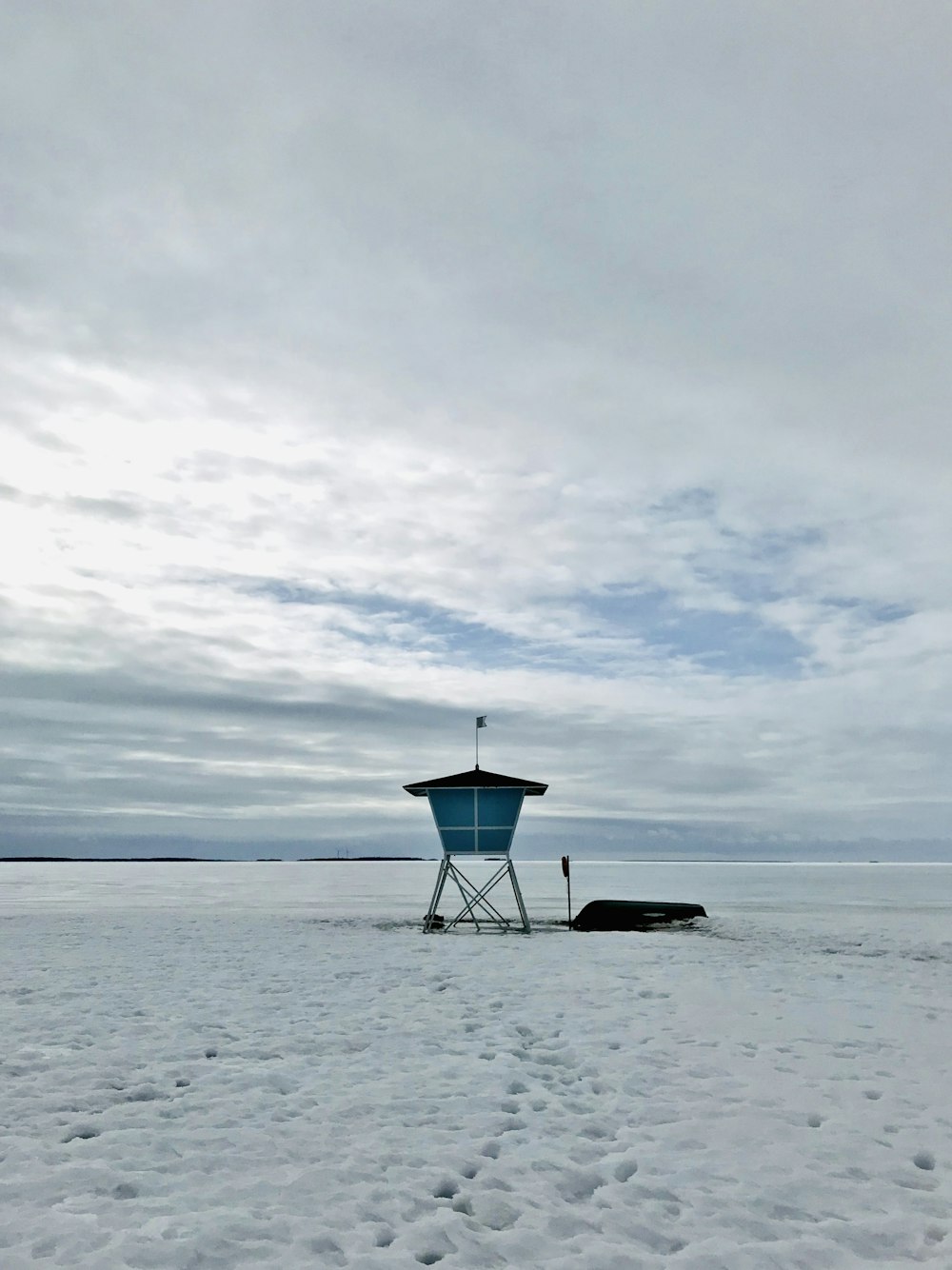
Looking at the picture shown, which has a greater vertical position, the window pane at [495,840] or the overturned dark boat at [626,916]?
the window pane at [495,840]

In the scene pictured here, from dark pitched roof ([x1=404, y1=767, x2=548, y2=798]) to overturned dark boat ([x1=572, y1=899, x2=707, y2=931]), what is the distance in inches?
198

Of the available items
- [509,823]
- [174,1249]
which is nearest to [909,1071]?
[174,1249]

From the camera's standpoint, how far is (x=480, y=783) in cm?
2738

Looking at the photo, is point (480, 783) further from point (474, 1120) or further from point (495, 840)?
point (474, 1120)

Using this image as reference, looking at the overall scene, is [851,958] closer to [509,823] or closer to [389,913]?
[509,823]

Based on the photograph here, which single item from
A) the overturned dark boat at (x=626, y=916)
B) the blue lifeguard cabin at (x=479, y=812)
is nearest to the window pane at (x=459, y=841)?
the blue lifeguard cabin at (x=479, y=812)

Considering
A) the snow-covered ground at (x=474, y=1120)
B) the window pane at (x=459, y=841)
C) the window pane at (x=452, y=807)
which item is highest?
the window pane at (x=452, y=807)

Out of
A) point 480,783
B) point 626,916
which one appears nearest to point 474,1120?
point 480,783

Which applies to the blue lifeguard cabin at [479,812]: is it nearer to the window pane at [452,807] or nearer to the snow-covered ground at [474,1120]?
the window pane at [452,807]

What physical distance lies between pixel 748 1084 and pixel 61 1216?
263 inches

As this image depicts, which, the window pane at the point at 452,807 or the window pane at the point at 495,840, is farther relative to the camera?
the window pane at the point at 452,807

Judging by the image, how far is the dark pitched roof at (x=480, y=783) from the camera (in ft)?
89.8

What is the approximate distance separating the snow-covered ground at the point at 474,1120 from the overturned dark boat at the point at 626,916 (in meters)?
12.2

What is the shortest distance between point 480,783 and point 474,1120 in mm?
18782
